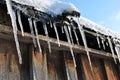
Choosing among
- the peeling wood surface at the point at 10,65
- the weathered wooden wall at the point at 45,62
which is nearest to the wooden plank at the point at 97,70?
the weathered wooden wall at the point at 45,62

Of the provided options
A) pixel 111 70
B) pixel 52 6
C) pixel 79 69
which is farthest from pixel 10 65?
pixel 111 70

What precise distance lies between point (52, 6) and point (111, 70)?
1511 mm

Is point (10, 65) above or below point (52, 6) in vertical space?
below

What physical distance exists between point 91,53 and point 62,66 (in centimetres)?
52

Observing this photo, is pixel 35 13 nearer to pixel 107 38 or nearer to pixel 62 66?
pixel 62 66

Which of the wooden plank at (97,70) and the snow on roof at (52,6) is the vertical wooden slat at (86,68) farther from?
the snow on roof at (52,6)

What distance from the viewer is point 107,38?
11.0 feet

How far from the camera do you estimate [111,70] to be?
3.68 metres

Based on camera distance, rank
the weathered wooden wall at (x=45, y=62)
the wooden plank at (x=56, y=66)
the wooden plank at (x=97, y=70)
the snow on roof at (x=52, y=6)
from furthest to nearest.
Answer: the wooden plank at (x=97, y=70) → the wooden plank at (x=56, y=66) → the weathered wooden wall at (x=45, y=62) → the snow on roof at (x=52, y=6)

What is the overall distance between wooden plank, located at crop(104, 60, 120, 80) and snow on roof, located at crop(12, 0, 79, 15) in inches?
53.7

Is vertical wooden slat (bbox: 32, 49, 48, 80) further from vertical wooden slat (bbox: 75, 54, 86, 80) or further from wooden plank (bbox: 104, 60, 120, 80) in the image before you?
wooden plank (bbox: 104, 60, 120, 80)

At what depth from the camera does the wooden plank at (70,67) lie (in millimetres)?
3031

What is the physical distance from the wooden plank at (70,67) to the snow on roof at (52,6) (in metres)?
0.74

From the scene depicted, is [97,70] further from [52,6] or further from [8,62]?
[8,62]
